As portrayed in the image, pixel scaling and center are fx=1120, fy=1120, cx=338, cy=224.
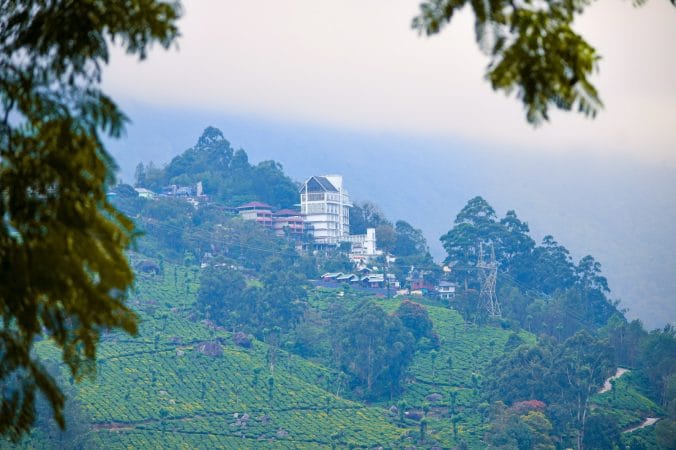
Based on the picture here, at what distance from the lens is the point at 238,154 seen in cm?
6184

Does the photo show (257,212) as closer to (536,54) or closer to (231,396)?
(231,396)

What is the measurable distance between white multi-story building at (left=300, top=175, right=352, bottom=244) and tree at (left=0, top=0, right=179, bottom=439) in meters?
48.3

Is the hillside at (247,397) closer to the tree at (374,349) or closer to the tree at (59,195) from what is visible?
the tree at (374,349)

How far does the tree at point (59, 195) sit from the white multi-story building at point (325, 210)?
158 ft

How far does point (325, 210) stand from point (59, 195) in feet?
162

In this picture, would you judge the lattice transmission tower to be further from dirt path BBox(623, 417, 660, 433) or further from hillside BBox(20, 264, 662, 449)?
dirt path BBox(623, 417, 660, 433)

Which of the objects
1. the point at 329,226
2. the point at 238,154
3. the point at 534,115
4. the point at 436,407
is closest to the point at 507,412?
the point at 436,407

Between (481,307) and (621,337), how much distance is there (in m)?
5.40

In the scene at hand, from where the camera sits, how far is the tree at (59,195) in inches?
138

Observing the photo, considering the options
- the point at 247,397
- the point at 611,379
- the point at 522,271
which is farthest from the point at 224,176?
the point at 247,397

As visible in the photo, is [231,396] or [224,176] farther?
[224,176]

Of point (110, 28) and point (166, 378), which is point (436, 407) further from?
point (110, 28)

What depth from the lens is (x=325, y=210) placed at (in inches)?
2080

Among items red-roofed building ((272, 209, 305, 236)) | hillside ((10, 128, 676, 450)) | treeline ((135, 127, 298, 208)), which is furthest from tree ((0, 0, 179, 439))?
treeline ((135, 127, 298, 208))
